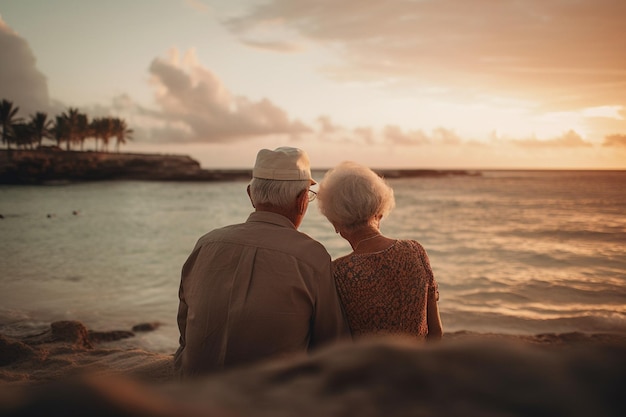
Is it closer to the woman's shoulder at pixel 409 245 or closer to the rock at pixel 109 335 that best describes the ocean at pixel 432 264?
the rock at pixel 109 335

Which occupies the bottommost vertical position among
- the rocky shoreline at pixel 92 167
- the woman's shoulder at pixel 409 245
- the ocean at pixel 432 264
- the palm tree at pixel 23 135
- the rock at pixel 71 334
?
the ocean at pixel 432 264

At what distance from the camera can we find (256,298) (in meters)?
2.44

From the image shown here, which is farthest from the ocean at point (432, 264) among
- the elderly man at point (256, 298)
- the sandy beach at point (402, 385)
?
the sandy beach at point (402, 385)

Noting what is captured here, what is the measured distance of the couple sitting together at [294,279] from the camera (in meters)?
2.46

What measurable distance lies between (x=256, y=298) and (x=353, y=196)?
3.23ft

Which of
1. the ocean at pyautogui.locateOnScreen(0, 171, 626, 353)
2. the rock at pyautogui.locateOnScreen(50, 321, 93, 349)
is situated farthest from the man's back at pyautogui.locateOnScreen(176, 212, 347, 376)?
the ocean at pyautogui.locateOnScreen(0, 171, 626, 353)

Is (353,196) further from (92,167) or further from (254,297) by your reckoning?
(92,167)

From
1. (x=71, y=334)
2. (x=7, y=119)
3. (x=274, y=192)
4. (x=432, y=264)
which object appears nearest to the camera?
(x=274, y=192)

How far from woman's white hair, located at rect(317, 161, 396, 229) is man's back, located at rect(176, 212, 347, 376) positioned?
0.47 meters

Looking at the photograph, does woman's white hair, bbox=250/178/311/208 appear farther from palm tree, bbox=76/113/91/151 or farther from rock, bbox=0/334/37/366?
palm tree, bbox=76/113/91/151

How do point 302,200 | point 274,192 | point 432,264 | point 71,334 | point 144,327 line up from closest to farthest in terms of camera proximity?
1. point 274,192
2. point 302,200
3. point 71,334
4. point 144,327
5. point 432,264

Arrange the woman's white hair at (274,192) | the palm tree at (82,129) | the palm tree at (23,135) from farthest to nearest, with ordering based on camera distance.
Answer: the palm tree at (82,129)
the palm tree at (23,135)
the woman's white hair at (274,192)

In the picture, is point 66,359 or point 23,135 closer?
point 66,359

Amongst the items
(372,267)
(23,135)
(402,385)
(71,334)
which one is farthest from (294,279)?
(23,135)
